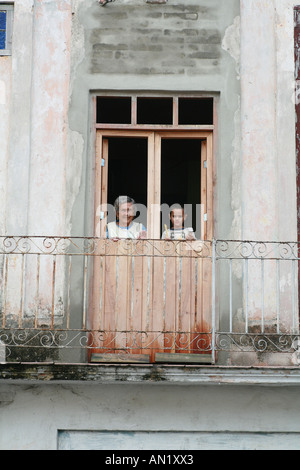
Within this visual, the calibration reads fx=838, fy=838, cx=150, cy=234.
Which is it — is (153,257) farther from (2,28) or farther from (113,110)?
(2,28)

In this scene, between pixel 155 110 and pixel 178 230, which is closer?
pixel 178 230

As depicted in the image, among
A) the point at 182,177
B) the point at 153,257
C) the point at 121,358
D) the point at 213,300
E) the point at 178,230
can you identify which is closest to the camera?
the point at 213,300

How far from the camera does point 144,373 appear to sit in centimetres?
873

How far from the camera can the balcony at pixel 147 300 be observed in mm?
9461

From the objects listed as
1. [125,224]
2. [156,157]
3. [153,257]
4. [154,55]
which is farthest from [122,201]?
[154,55]

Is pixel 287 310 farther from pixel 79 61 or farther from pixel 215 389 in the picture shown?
pixel 79 61

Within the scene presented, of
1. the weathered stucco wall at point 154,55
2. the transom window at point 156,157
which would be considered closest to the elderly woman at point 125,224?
the transom window at point 156,157

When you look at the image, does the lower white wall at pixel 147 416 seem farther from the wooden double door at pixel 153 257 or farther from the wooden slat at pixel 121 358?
the wooden double door at pixel 153 257

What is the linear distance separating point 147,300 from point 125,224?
109 centimetres

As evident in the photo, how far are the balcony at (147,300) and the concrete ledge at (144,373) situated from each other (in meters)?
0.55

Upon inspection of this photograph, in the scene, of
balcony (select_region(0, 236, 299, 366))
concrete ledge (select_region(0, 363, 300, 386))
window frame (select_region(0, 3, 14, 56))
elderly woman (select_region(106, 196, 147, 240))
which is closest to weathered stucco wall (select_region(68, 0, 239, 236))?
elderly woman (select_region(106, 196, 147, 240))
